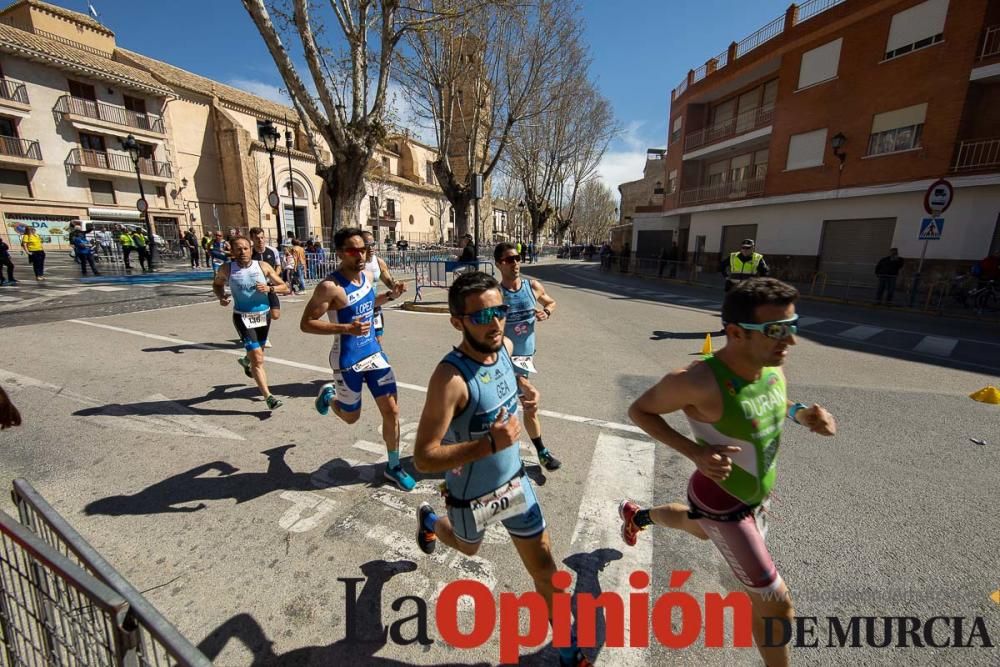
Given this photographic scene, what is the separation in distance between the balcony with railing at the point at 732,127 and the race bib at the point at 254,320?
26784 mm

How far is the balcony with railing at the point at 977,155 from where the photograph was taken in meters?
15.0

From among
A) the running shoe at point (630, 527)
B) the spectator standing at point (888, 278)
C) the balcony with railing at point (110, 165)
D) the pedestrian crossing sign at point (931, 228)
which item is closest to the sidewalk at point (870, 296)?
the spectator standing at point (888, 278)

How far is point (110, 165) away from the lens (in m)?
29.2

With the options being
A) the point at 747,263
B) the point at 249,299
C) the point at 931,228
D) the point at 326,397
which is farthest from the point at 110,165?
the point at 931,228

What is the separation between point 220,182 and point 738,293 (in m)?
43.0

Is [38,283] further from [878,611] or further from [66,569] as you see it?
[878,611]

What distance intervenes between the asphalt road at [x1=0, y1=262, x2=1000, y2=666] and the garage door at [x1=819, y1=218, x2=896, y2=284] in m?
14.2

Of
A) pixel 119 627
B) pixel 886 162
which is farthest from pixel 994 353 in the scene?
pixel 886 162

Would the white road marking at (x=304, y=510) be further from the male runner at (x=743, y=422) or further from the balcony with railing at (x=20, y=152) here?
the balcony with railing at (x=20, y=152)

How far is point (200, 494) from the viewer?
3309mm

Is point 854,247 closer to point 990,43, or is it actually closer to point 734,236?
point 734,236

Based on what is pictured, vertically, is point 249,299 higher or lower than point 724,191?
lower

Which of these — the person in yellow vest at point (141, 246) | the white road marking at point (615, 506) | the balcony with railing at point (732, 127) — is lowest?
the white road marking at point (615, 506)

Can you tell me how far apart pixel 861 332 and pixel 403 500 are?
1103 centimetres
